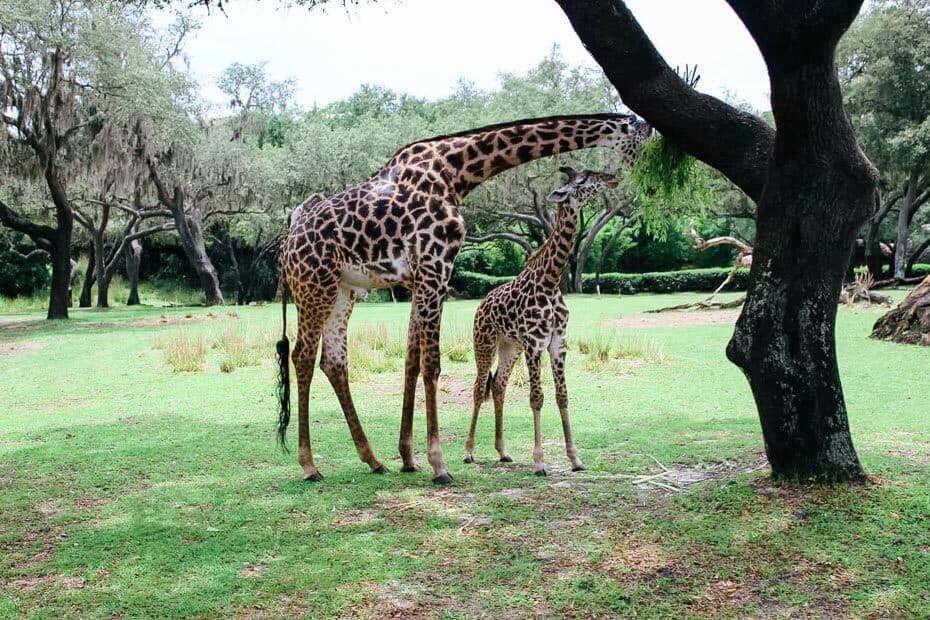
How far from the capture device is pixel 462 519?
5250 millimetres

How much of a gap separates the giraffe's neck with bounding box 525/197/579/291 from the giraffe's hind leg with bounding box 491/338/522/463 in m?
0.65

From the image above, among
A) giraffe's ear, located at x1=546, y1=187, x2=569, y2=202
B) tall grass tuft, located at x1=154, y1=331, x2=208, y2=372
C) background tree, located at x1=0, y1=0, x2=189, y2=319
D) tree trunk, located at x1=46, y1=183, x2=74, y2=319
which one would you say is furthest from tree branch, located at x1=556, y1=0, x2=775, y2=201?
tree trunk, located at x1=46, y1=183, x2=74, y2=319

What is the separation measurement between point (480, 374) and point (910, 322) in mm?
10246

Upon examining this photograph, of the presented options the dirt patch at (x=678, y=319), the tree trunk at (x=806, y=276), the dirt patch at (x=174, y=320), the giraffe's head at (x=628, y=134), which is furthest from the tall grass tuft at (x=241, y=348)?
the tree trunk at (x=806, y=276)

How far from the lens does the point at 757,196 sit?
550 centimetres

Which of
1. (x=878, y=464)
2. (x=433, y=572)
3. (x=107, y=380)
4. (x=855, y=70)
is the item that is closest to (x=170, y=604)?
(x=433, y=572)

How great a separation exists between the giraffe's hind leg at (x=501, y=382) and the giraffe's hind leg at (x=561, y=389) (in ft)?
1.48

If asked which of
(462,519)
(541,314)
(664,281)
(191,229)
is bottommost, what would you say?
(462,519)

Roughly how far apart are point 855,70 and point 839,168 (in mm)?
32055

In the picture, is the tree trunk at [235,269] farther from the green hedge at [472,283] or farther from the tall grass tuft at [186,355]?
the tall grass tuft at [186,355]

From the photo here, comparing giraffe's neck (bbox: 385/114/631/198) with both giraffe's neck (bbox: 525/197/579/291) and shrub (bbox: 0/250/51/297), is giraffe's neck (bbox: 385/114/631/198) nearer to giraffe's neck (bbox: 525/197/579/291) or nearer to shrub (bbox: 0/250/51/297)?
giraffe's neck (bbox: 525/197/579/291)

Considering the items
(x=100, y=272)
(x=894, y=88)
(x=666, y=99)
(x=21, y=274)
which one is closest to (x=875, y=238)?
(x=894, y=88)

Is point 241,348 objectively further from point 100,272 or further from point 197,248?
point 100,272

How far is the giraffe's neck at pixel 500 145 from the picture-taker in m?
6.23
